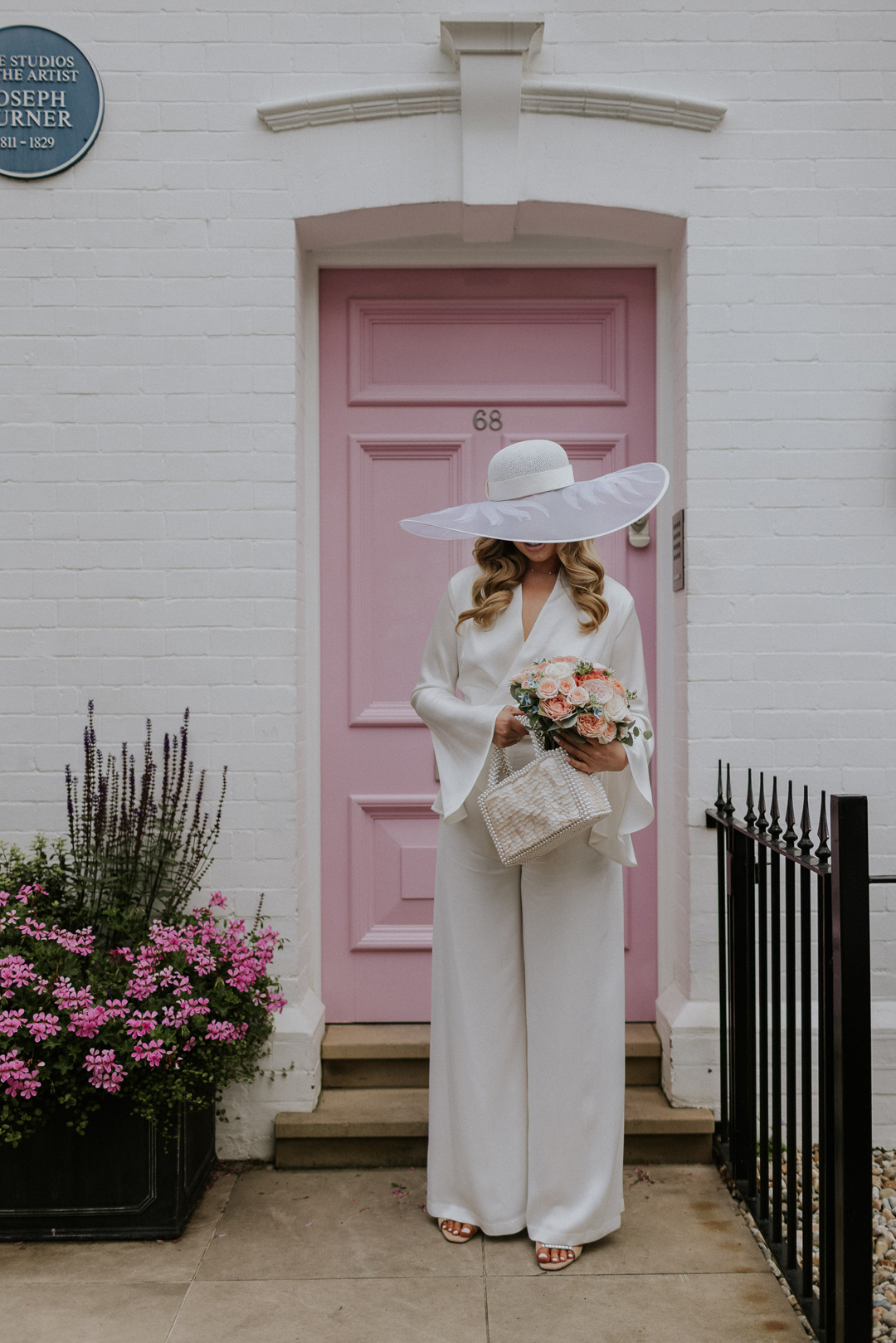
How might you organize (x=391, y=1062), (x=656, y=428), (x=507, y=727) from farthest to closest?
(x=656, y=428), (x=391, y=1062), (x=507, y=727)

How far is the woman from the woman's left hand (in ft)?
0.50

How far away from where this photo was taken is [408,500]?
11.6 ft

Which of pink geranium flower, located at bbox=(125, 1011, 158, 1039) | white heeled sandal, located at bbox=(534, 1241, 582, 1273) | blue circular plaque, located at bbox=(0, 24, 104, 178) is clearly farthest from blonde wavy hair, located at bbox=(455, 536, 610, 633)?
blue circular plaque, located at bbox=(0, 24, 104, 178)

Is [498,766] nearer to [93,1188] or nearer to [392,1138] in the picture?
[392,1138]

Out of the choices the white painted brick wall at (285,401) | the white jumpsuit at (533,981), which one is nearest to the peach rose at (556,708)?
the white jumpsuit at (533,981)

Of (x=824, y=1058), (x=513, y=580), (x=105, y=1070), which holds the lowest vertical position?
(x=105, y=1070)

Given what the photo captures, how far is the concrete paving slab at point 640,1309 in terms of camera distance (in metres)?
2.33

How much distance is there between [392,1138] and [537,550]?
6.09 ft

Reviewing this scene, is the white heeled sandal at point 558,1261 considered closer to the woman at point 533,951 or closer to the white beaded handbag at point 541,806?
the woman at point 533,951

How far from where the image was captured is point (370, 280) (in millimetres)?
3578

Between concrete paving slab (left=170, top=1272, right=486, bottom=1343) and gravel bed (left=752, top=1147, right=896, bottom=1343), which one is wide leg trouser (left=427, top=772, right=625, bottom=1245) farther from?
gravel bed (left=752, top=1147, right=896, bottom=1343)

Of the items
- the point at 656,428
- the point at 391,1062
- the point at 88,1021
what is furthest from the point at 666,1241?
the point at 656,428

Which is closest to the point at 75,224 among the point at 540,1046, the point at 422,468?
the point at 422,468

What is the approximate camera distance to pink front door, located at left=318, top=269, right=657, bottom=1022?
3.54 m
